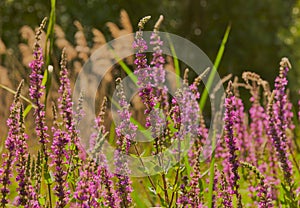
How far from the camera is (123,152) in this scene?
2.58 metres

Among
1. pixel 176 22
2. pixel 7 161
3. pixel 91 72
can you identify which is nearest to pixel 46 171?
pixel 7 161

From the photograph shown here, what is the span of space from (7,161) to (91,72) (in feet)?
12.7

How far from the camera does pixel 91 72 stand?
20.9 ft

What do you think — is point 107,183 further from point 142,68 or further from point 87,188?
point 142,68

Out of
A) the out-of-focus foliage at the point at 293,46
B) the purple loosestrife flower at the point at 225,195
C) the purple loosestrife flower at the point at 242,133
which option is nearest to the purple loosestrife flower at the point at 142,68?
the purple loosestrife flower at the point at 225,195

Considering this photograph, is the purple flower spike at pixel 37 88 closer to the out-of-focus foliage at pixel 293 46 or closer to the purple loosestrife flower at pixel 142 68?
the purple loosestrife flower at pixel 142 68

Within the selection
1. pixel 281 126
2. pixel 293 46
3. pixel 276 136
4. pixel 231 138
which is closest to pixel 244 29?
pixel 293 46

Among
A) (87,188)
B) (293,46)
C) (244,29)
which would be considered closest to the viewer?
(87,188)

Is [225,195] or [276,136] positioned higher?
[276,136]

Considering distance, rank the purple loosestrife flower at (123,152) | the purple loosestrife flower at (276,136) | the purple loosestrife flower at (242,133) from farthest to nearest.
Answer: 1. the purple loosestrife flower at (242,133)
2. the purple loosestrife flower at (276,136)
3. the purple loosestrife flower at (123,152)

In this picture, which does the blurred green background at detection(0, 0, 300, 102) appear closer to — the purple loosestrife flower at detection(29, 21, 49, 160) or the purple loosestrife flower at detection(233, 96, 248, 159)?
the purple loosestrife flower at detection(233, 96, 248, 159)

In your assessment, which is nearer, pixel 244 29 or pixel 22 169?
pixel 22 169

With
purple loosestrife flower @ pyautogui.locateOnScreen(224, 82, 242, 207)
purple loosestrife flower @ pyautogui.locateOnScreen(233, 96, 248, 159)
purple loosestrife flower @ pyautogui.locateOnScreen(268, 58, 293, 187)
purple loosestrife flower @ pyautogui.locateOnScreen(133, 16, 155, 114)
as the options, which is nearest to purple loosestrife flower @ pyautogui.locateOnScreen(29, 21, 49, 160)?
purple loosestrife flower @ pyautogui.locateOnScreen(133, 16, 155, 114)

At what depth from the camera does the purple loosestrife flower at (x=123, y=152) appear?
2.58m
